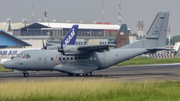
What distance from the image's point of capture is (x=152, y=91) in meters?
15.6

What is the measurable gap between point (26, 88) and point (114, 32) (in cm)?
9454

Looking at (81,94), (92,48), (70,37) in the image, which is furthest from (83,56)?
(81,94)

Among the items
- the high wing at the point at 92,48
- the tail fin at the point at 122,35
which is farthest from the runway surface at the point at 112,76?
the tail fin at the point at 122,35

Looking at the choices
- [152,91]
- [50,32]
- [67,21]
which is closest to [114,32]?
[67,21]

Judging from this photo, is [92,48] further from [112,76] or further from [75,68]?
[112,76]

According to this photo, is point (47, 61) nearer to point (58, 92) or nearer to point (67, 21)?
point (58, 92)

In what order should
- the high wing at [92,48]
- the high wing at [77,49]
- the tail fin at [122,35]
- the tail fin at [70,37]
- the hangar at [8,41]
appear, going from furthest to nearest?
the tail fin at [122,35] → the hangar at [8,41] → the tail fin at [70,37] → the high wing at [77,49] → the high wing at [92,48]

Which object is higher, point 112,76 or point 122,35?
point 122,35

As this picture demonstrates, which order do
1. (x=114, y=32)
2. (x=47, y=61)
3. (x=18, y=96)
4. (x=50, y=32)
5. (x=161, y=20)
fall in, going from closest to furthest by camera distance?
(x=18, y=96), (x=47, y=61), (x=161, y=20), (x=50, y=32), (x=114, y=32)

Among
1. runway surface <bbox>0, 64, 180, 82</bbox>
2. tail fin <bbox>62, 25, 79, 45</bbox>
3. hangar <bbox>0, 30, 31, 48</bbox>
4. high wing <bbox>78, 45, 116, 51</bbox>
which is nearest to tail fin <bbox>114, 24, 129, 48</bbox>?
hangar <bbox>0, 30, 31, 48</bbox>

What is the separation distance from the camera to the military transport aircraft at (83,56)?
26281 mm

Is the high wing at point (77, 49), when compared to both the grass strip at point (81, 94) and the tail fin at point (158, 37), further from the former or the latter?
the grass strip at point (81, 94)

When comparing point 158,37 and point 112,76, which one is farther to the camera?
point 158,37

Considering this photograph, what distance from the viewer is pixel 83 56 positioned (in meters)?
27.6
